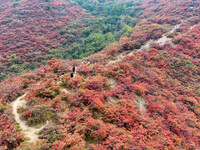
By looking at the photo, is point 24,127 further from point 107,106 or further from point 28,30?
point 28,30

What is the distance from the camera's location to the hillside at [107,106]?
7316 millimetres

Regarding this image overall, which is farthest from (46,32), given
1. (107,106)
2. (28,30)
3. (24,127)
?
(107,106)

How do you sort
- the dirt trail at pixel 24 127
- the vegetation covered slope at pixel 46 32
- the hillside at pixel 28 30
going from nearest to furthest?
the dirt trail at pixel 24 127 < the hillside at pixel 28 30 < the vegetation covered slope at pixel 46 32

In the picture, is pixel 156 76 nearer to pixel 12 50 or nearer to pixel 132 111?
pixel 132 111

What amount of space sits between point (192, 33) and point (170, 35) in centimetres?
408

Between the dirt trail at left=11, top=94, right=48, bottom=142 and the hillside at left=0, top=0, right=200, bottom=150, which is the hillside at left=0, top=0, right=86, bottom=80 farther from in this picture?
the dirt trail at left=11, top=94, right=48, bottom=142

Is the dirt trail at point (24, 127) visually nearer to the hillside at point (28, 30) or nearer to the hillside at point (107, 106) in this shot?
the hillside at point (107, 106)

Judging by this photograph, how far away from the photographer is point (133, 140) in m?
7.64

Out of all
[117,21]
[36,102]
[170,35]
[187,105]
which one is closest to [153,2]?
[117,21]

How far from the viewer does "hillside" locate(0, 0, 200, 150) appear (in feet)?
24.0

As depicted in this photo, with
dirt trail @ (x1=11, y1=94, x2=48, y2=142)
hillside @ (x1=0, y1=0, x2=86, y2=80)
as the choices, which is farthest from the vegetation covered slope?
dirt trail @ (x1=11, y1=94, x2=48, y2=142)

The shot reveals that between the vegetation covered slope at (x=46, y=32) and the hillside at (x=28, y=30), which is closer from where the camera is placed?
the hillside at (x=28, y=30)

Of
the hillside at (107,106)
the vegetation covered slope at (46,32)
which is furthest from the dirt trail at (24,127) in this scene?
the vegetation covered slope at (46,32)

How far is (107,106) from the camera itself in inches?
390
